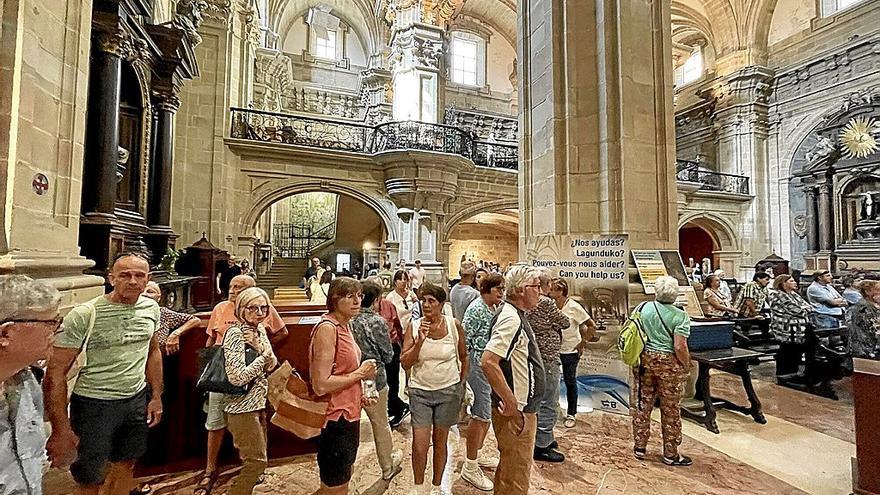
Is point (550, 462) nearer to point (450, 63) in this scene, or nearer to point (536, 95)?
point (536, 95)

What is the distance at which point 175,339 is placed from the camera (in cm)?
283

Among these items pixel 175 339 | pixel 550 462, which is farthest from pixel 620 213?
pixel 175 339

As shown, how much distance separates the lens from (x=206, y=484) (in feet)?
9.29

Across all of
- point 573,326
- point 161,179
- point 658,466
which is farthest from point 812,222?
point 161,179

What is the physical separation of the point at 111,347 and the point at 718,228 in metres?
18.0

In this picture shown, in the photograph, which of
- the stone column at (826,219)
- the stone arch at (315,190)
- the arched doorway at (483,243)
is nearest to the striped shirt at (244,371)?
the stone arch at (315,190)

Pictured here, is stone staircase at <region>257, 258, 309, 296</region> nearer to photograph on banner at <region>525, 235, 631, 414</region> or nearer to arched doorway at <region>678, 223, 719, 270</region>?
photograph on banner at <region>525, 235, 631, 414</region>

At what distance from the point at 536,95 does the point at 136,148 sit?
5.30 metres

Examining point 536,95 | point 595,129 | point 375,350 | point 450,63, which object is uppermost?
point 450,63

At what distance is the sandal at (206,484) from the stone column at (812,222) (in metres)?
17.1

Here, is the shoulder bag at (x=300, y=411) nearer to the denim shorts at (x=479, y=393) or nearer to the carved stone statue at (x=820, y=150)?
the denim shorts at (x=479, y=393)

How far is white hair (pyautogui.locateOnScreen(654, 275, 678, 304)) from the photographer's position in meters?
3.18

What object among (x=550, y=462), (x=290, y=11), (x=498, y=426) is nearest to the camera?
(x=498, y=426)

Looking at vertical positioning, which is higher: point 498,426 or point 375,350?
point 375,350
